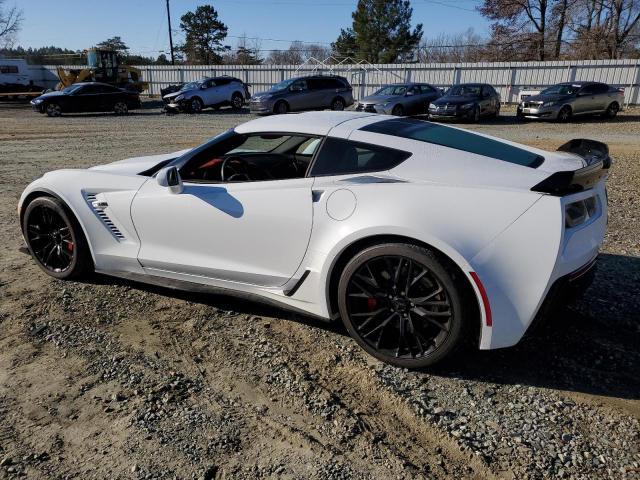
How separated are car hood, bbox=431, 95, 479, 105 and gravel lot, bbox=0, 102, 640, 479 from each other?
50.7 ft

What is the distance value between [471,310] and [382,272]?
1.76 ft

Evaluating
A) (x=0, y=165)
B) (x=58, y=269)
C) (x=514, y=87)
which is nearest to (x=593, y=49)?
(x=514, y=87)

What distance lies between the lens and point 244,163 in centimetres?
390

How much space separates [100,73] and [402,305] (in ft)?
104

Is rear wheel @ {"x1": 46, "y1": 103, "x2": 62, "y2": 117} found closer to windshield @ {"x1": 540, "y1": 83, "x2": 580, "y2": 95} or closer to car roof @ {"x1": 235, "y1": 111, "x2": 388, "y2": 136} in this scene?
windshield @ {"x1": 540, "y1": 83, "x2": 580, "y2": 95}

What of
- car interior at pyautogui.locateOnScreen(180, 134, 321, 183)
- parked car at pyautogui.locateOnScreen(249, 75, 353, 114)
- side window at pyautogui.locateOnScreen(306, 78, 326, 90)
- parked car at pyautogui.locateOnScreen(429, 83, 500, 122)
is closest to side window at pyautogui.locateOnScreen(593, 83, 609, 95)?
parked car at pyautogui.locateOnScreen(429, 83, 500, 122)

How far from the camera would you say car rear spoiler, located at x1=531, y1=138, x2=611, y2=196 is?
8.76 ft

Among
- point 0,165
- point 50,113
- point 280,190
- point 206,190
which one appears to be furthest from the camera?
point 50,113

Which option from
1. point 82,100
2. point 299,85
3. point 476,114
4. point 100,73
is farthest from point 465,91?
point 100,73

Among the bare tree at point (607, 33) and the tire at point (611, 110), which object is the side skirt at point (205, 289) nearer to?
the tire at point (611, 110)

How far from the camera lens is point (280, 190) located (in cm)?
325

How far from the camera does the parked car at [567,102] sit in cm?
1888

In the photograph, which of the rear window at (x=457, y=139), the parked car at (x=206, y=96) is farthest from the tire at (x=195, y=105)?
the rear window at (x=457, y=139)

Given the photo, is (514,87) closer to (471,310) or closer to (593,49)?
(593,49)
